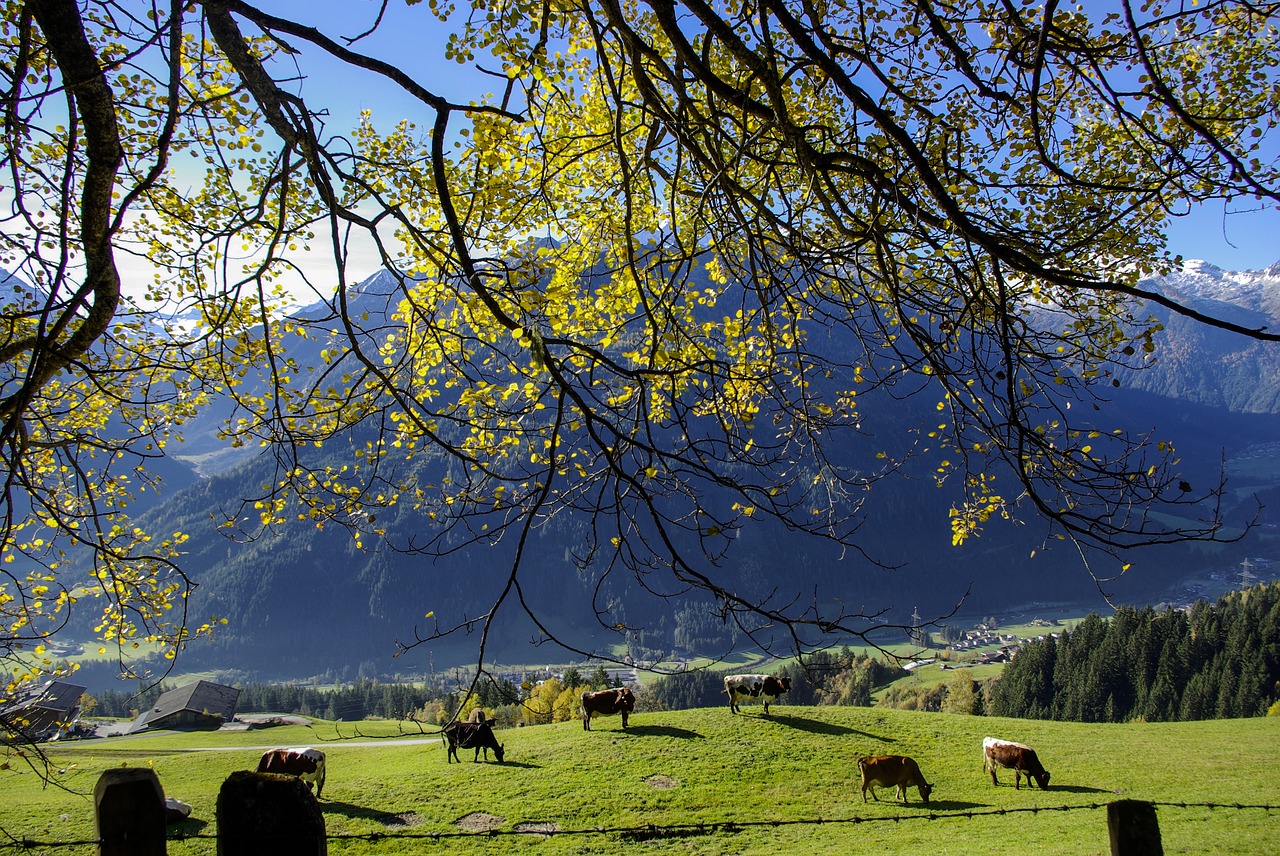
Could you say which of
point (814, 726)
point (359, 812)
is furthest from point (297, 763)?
point (814, 726)

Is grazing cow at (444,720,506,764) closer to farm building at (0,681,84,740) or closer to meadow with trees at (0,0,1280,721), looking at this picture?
farm building at (0,681,84,740)

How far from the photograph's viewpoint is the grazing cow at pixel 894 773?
1472cm

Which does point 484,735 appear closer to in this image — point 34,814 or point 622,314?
point 34,814

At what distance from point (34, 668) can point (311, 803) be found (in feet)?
20.6

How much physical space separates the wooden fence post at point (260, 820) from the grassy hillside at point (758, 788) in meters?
7.91

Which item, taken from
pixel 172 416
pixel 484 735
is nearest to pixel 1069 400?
pixel 172 416

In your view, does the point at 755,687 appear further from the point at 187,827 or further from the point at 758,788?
the point at 187,827

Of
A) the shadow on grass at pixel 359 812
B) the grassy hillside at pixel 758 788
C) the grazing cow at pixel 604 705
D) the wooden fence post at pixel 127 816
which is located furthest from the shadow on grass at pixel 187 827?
the wooden fence post at pixel 127 816

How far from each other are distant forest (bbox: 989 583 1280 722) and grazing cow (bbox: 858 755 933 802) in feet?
139

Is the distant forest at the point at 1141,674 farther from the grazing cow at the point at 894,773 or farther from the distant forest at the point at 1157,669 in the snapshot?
the grazing cow at the point at 894,773

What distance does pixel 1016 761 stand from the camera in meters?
15.6

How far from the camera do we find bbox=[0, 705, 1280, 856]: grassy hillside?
12.3m

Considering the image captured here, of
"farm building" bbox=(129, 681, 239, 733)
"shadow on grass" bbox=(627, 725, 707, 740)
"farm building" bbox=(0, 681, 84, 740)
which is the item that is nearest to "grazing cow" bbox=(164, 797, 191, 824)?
"farm building" bbox=(0, 681, 84, 740)

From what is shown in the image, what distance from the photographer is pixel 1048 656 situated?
61344 millimetres
